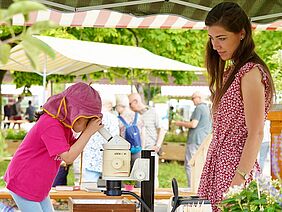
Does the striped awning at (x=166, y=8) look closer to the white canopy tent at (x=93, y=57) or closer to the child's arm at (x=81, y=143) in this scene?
the child's arm at (x=81, y=143)

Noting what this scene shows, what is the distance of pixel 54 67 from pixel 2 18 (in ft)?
34.6

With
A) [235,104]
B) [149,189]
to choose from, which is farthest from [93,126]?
[235,104]

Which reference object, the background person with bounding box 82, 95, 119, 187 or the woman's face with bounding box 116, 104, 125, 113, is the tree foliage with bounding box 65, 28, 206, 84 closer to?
the woman's face with bounding box 116, 104, 125, 113

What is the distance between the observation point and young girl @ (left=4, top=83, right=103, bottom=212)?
10.2 feet

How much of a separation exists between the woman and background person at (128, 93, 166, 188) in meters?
5.89

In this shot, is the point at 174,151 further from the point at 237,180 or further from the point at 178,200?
the point at 178,200

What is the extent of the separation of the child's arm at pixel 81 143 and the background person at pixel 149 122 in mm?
Answer: 5742

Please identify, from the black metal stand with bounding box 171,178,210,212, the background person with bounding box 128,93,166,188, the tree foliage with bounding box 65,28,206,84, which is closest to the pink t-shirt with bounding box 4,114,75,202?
the black metal stand with bounding box 171,178,210,212

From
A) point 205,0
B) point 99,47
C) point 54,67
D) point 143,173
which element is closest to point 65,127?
point 143,173

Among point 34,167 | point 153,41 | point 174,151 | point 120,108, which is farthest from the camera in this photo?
point 174,151

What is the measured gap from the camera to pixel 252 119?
9.25 ft

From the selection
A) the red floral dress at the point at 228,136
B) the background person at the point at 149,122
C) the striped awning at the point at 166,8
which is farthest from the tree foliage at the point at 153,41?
the red floral dress at the point at 228,136

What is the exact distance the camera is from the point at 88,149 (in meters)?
7.37

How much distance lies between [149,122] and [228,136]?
243 inches
